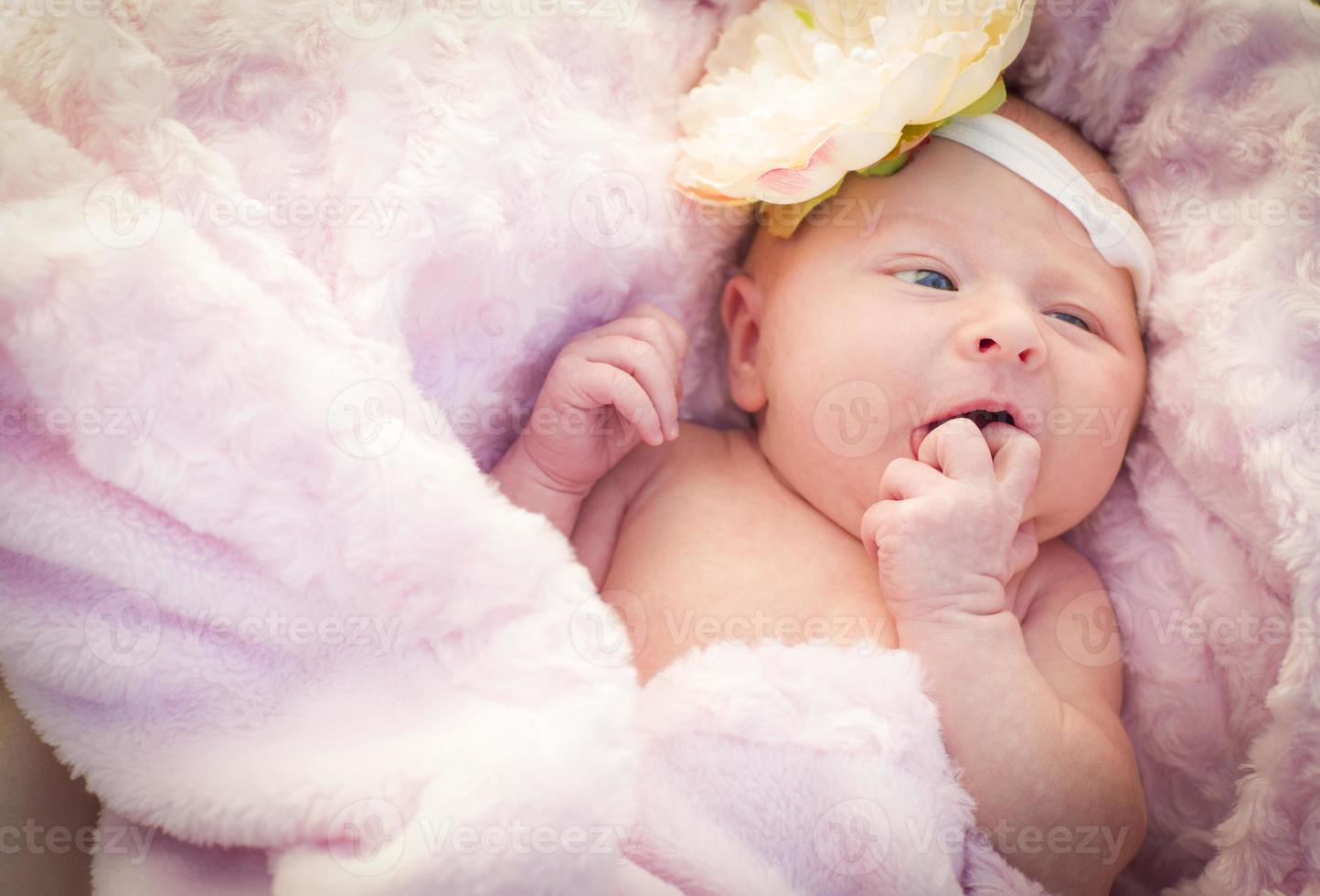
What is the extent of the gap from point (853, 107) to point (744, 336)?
16.8 inches

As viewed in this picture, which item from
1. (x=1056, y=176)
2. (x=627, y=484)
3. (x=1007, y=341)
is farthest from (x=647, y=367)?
(x=1056, y=176)

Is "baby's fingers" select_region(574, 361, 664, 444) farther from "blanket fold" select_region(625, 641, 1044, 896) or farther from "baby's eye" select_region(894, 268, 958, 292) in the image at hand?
"baby's eye" select_region(894, 268, 958, 292)

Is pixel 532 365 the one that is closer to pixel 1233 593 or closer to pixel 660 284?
pixel 660 284

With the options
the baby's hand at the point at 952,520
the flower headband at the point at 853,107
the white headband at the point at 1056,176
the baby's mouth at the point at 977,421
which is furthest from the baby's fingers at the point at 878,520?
the white headband at the point at 1056,176

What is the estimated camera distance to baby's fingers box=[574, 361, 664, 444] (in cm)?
135

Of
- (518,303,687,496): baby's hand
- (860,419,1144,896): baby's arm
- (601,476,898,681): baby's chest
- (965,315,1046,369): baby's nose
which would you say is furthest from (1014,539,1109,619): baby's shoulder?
(518,303,687,496): baby's hand

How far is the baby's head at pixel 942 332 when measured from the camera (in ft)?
4.39

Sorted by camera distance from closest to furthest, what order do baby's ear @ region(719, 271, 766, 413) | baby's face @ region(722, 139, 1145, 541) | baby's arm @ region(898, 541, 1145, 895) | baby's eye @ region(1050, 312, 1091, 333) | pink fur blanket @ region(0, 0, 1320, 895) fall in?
1. pink fur blanket @ region(0, 0, 1320, 895)
2. baby's arm @ region(898, 541, 1145, 895)
3. baby's face @ region(722, 139, 1145, 541)
4. baby's eye @ region(1050, 312, 1091, 333)
5. baby's ear @ region(719, 271, 766, 413)

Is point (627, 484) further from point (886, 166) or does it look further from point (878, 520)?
point (886, 166)

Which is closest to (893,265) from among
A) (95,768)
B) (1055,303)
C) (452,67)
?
(1055,303)

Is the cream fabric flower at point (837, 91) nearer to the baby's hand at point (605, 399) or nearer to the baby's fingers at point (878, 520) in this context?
the baby's hand at point (605, 399)

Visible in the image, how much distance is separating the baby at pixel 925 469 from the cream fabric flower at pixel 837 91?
154 mm

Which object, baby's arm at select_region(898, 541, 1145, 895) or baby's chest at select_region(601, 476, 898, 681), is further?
baby's chest at select_region(601, 476, 898, 681)

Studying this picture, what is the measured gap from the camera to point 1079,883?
1.26 metres
